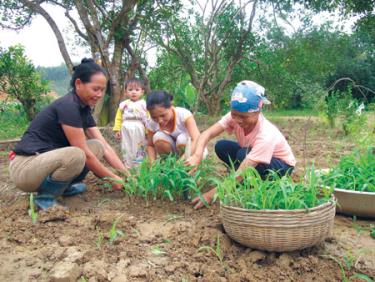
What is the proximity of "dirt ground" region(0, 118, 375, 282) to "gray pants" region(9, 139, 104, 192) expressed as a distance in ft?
0.78

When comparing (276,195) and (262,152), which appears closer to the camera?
(276,195)

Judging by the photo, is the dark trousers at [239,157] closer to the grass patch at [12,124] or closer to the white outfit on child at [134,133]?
the white outfit on child at [134,133]

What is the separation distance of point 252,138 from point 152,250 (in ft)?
3.84

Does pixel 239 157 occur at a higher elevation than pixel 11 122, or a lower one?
higher

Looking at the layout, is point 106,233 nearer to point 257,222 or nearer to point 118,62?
point 257,222

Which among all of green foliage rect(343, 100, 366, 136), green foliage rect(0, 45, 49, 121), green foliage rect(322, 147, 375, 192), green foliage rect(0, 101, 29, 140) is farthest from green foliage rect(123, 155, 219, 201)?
green foliage rect(0, 101, 29, 140)

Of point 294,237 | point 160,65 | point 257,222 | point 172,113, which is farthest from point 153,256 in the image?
point 160,65

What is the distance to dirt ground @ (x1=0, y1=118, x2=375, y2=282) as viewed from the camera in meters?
2.08

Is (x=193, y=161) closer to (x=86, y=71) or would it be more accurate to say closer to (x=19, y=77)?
(x=86, y=71)

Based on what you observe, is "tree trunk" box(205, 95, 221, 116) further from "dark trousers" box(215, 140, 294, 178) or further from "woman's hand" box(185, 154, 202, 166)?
"woman's hand" box(185, 154, 202, 166)

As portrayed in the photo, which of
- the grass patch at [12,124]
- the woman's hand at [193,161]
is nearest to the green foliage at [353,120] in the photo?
the woman's hand at [193,161]

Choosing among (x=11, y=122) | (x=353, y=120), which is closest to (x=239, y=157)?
(x=353, y=120)

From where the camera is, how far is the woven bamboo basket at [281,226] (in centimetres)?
207

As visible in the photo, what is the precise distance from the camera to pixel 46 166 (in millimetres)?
2881
